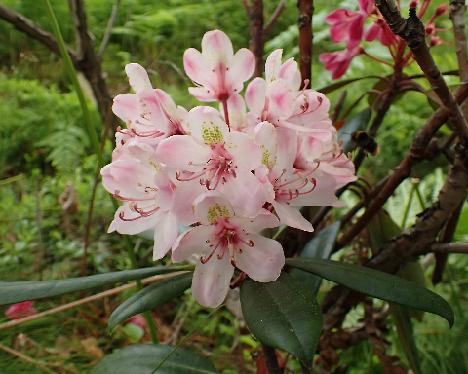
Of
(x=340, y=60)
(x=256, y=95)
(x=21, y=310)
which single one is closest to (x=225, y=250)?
(x=256, y=95)

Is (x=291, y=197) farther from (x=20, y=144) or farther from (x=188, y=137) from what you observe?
(x=20, y=144)

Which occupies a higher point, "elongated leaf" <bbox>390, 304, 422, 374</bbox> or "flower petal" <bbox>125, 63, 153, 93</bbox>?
"flower petal" <bbox>125, 63, 153, 93</bbox>

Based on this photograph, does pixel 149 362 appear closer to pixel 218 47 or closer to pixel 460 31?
pixel 218 47

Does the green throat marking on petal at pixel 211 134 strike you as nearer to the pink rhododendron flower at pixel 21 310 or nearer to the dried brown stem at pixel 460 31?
the dried brown stem at pixel 460 31

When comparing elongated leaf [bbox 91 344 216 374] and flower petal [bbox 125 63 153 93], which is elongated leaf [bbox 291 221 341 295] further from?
flower petal [bbox 125 63 153 93]

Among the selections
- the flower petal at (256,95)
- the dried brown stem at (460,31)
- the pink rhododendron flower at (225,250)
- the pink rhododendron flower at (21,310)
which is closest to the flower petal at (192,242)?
the pink rhododendron flower at (225,250)

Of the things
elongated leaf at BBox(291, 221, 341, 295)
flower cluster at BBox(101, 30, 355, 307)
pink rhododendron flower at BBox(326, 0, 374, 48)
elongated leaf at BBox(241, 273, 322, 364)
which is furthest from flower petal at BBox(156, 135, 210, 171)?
pink rhododendron flower at BBox(326, 0, 374, 48)

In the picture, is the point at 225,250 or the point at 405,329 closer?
the point at 225,250
